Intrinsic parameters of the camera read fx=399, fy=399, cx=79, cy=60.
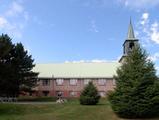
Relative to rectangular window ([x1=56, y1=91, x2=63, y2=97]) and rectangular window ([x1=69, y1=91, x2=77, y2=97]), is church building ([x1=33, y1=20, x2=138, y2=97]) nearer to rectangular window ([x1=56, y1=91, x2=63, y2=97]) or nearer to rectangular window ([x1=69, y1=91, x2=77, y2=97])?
rectangular window ([x1=69, y1=91, x2=77, y2=97])

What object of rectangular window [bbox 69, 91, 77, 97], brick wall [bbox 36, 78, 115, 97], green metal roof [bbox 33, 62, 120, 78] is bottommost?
rectangular window [bbox 69, 91, 77, 97]

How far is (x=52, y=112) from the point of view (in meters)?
47.0

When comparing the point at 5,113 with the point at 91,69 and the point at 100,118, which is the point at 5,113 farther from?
the point at 91,69

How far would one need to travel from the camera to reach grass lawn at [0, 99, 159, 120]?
4259cm

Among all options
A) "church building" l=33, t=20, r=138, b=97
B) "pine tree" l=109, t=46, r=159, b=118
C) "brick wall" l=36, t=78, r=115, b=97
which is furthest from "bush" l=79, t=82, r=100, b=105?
"brick wall" l=36, t=78, r=115, b=97

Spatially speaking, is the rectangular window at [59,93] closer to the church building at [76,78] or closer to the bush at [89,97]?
the church building at [76,78]

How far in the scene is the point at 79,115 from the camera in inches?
1731

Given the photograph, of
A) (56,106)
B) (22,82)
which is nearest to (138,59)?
(56,106)

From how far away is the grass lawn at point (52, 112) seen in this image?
42594mm

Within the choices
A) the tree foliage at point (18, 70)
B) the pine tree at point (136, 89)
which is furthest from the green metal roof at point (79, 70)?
the pine tree at point (136, 89)

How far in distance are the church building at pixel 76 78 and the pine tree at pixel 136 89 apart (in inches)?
1630

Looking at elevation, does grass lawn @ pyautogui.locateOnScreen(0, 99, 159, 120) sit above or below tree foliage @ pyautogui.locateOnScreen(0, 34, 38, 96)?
below

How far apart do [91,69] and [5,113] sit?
4366cm

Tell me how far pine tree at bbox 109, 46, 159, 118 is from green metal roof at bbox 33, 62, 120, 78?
4143 centimetres
